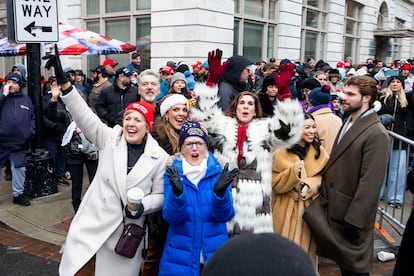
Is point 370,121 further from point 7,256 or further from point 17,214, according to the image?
point 17,214

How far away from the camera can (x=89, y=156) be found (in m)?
5.52

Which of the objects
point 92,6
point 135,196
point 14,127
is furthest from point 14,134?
point 92,6

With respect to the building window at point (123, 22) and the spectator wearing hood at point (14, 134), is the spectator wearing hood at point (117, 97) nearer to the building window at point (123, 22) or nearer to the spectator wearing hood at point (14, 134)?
the spectator wearing hood at point (14, 134)

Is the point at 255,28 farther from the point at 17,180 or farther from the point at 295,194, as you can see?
the point at 295,194

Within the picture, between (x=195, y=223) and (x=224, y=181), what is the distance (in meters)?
0.40

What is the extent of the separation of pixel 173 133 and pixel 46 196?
3639mm

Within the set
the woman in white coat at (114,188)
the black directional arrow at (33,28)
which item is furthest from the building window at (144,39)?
the woman in white coat at (114,188)

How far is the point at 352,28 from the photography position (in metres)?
22.9

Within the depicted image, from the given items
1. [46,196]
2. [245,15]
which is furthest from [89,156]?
[245,15]

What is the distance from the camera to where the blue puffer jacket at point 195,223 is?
3059mm

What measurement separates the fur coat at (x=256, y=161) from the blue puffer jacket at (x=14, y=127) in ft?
13.2

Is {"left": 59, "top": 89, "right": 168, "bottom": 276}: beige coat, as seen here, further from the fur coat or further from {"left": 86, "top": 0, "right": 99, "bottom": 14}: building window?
{"left": 86, "top": 0, "right": 99, "bottom": 14}: building window

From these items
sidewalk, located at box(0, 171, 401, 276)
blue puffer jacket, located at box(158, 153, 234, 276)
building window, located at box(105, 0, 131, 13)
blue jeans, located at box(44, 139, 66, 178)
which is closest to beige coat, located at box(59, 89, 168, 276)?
blue puffer jacket, located at box(158, 153, 234, 276)

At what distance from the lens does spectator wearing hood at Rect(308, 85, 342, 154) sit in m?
4.36
